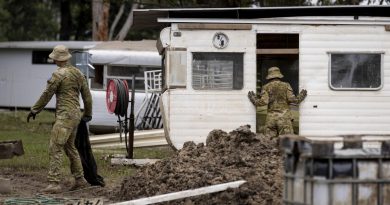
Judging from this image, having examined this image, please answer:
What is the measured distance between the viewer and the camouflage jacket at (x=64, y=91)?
12.1 m

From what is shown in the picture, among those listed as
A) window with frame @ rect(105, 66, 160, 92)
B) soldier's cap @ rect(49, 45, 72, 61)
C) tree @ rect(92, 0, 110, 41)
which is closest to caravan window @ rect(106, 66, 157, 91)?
window with frame @ rect(105, 66, 160, 92)

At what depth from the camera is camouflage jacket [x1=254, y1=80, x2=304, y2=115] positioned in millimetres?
14328

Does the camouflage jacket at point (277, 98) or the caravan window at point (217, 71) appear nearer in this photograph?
the camouflage jacket at point (277, 98)

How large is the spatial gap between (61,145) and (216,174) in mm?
2621

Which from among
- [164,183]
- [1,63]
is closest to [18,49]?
[1,63]

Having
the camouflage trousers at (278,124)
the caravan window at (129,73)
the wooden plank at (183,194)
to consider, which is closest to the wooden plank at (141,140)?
the caravan window at (129,73)

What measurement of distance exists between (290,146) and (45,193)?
5.62 meters

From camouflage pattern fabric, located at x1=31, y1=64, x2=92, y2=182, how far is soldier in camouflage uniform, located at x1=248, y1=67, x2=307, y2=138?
3.43 m

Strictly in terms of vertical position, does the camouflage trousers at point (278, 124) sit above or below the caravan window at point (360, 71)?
→ below

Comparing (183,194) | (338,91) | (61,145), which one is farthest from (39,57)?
(183,194)

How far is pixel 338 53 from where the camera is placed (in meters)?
14.9

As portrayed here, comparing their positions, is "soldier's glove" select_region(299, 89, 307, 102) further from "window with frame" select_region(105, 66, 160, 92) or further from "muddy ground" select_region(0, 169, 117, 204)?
"window with frame" select_region(105, 66, 160, 92)

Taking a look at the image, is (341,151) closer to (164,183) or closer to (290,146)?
(290,146)

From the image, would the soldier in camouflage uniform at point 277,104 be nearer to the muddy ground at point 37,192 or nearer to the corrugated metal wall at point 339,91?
the corrugated metal wall at point 339,91
